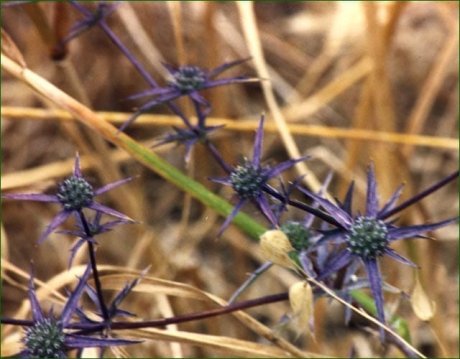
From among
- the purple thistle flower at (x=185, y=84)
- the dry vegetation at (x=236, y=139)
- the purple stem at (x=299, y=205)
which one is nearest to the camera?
the purple stem at (x=299, y=205)

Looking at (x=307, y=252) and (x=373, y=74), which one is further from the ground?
(x=373, y=74)

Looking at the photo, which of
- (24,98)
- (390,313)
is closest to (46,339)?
(390,313)

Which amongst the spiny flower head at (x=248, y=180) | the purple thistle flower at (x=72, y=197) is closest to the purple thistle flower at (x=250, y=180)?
the spiny flower head at (x=248, y=180)

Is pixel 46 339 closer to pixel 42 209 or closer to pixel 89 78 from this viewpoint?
pixel 42 209

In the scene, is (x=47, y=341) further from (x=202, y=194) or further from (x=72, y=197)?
(x=202, y=194)

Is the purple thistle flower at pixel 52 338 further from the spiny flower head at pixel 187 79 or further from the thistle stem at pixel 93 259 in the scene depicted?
the spiny flower head at pixel 187 79

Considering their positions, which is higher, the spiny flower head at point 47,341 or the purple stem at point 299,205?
the purple stem at point 299,205

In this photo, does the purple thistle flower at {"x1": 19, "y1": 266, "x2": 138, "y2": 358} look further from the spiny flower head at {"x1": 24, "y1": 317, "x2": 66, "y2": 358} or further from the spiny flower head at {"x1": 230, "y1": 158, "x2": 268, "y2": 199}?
the spiny flower head at {"x1": 230, "y1": 158, "x2": 268, "y2": 199}

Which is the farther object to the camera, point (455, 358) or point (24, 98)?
point (24, 98)

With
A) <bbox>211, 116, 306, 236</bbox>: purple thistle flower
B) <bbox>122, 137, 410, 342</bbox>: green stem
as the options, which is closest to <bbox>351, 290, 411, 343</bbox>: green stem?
<bbox>122, 137, 410, 342</bbox>: green stem
